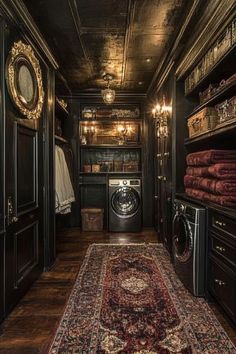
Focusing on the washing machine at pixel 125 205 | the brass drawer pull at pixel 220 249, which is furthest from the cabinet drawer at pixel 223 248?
the washing machine at pixel 125 205

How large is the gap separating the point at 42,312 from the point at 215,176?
6.46 feet

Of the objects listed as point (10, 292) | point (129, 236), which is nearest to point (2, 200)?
point (10, 292)

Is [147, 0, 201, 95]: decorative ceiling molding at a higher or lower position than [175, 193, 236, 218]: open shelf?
higher

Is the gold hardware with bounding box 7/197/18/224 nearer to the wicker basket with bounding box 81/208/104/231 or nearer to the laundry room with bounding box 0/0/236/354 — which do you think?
the laundry room with bounding box 0/0/236/354

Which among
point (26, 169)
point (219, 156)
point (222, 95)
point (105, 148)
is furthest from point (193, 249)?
point (105, 148)

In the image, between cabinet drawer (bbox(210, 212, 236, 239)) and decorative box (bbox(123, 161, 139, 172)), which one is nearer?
cabinet drawer (bbox(210, 212, 236, 239))

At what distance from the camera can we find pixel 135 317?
2268 mm

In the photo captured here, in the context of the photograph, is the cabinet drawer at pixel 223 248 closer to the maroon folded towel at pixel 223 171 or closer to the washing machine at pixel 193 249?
the washing machine at pixel 193 249

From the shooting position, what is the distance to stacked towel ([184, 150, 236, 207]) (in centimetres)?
248

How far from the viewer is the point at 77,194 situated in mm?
5855

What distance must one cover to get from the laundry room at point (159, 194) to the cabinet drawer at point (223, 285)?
0.05 ft

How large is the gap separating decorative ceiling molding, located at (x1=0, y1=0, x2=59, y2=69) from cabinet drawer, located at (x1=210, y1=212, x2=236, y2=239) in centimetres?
242

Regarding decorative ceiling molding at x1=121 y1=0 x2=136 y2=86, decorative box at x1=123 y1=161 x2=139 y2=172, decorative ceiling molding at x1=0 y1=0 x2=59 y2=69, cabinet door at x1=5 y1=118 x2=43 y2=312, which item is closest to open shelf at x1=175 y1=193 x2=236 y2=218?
cabinet door at x1=5 y1=118 x2=43 y2=312

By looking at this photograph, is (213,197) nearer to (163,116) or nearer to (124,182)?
(163,116)
